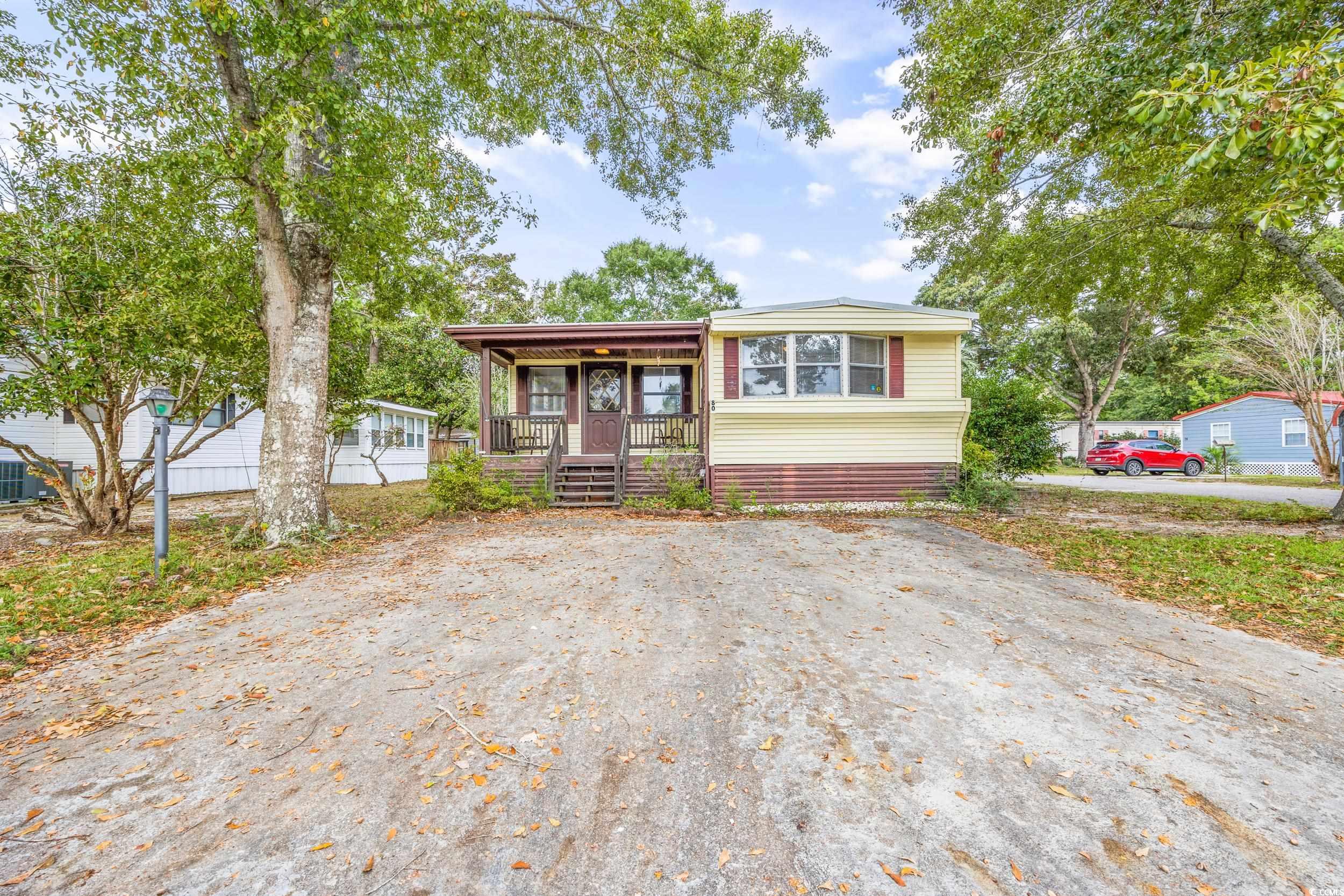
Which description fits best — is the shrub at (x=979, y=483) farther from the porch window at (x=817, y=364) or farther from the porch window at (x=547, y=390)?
the porch window at (x=547, y=390)

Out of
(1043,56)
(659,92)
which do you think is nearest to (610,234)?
(659,92)

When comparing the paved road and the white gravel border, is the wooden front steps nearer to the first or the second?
the white gravel border

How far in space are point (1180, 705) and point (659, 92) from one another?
10.4 metres

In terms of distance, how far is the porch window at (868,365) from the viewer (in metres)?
9.55

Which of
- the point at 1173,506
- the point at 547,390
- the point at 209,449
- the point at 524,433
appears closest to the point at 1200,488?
the point at 1173,506

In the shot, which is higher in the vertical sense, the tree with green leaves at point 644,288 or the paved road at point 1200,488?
the tree with green leaves at point 644,288

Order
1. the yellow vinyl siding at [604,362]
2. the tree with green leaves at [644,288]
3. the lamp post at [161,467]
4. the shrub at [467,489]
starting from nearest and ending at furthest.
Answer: the lamp post at [161,467] → the shrub at [467,489] → the yellow vinyl siding at [604,362] → the tree with green leaves at [644,288]

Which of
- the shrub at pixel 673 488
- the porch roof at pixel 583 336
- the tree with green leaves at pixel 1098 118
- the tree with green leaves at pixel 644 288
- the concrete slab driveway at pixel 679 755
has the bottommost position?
the concrete slab driveway at pixel 679 755

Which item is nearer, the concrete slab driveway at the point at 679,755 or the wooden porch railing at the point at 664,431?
the concrete slab driveway at the point at 679,755

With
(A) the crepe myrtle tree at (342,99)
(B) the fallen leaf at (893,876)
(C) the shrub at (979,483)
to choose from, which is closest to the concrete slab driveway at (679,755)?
(B) the fallen leaf at (893,876)

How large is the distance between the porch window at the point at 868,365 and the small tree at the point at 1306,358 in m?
12.2

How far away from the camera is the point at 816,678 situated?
288 cm

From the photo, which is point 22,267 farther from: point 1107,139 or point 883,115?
point 1107,139

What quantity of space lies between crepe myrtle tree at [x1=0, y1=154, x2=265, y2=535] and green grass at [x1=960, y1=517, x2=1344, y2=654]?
10.2m
